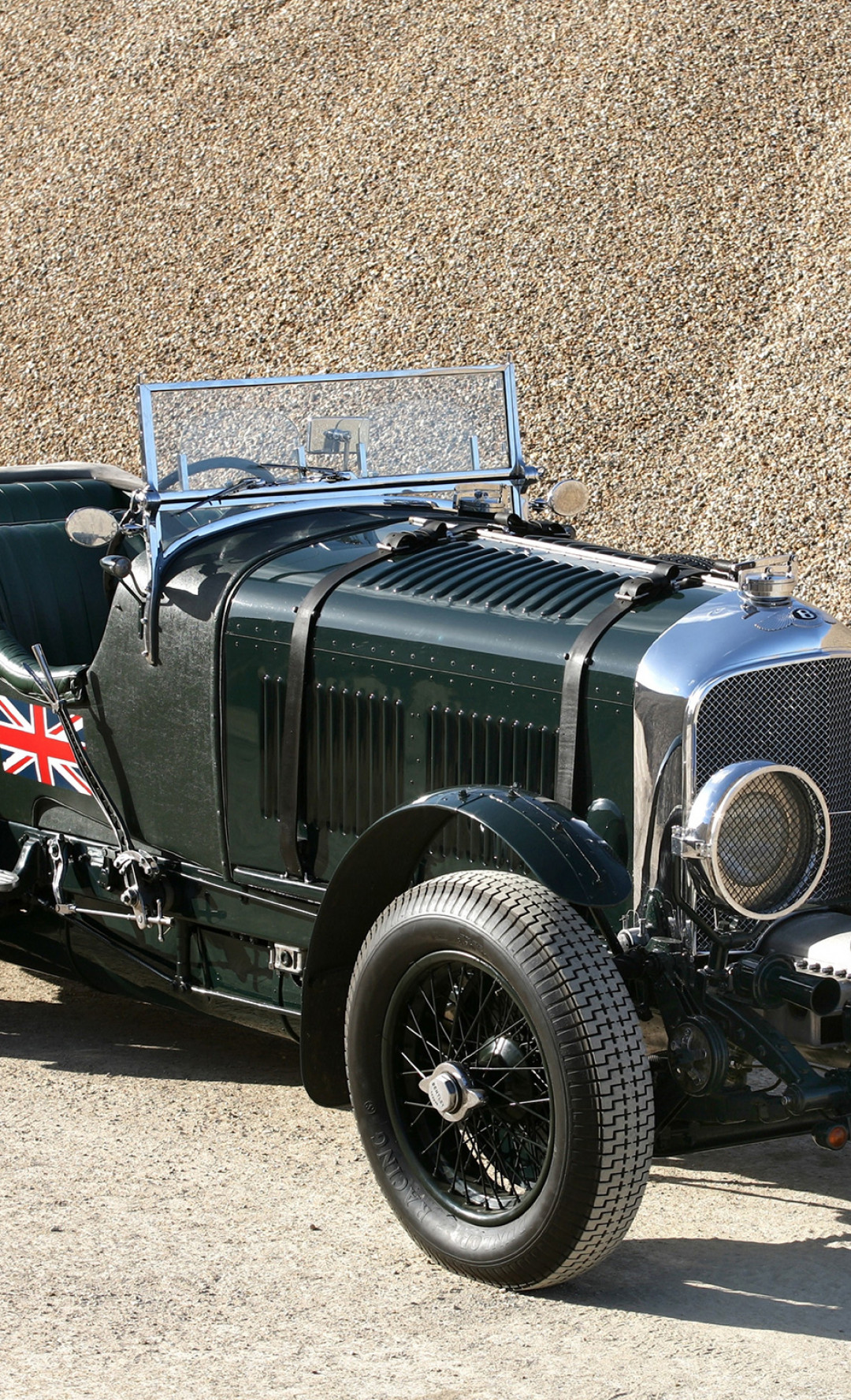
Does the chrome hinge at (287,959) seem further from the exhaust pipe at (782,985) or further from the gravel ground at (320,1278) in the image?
the exhaust pipe at (782,985)

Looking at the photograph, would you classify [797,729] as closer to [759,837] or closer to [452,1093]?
[759,837]

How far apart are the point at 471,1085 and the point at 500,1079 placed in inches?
2.6

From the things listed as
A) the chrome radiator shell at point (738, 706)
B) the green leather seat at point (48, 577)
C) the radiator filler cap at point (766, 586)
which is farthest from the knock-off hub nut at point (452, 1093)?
the green leather seat at point (48, 577)

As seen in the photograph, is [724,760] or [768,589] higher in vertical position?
[768,589]

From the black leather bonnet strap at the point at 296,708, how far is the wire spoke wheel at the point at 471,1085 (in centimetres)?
86

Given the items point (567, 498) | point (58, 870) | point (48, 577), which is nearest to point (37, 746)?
point (58, 870)

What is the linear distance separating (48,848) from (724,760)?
2.26m

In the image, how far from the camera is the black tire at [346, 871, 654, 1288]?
3168mm

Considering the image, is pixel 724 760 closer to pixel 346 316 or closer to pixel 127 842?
pixel 127 842

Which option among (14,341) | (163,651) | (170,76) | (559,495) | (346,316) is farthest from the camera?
(170,76)

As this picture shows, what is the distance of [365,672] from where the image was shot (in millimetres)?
4188

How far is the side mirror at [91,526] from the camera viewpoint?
4.48 m

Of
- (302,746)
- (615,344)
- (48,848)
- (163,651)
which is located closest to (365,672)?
(302,746)

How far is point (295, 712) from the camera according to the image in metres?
4.30
